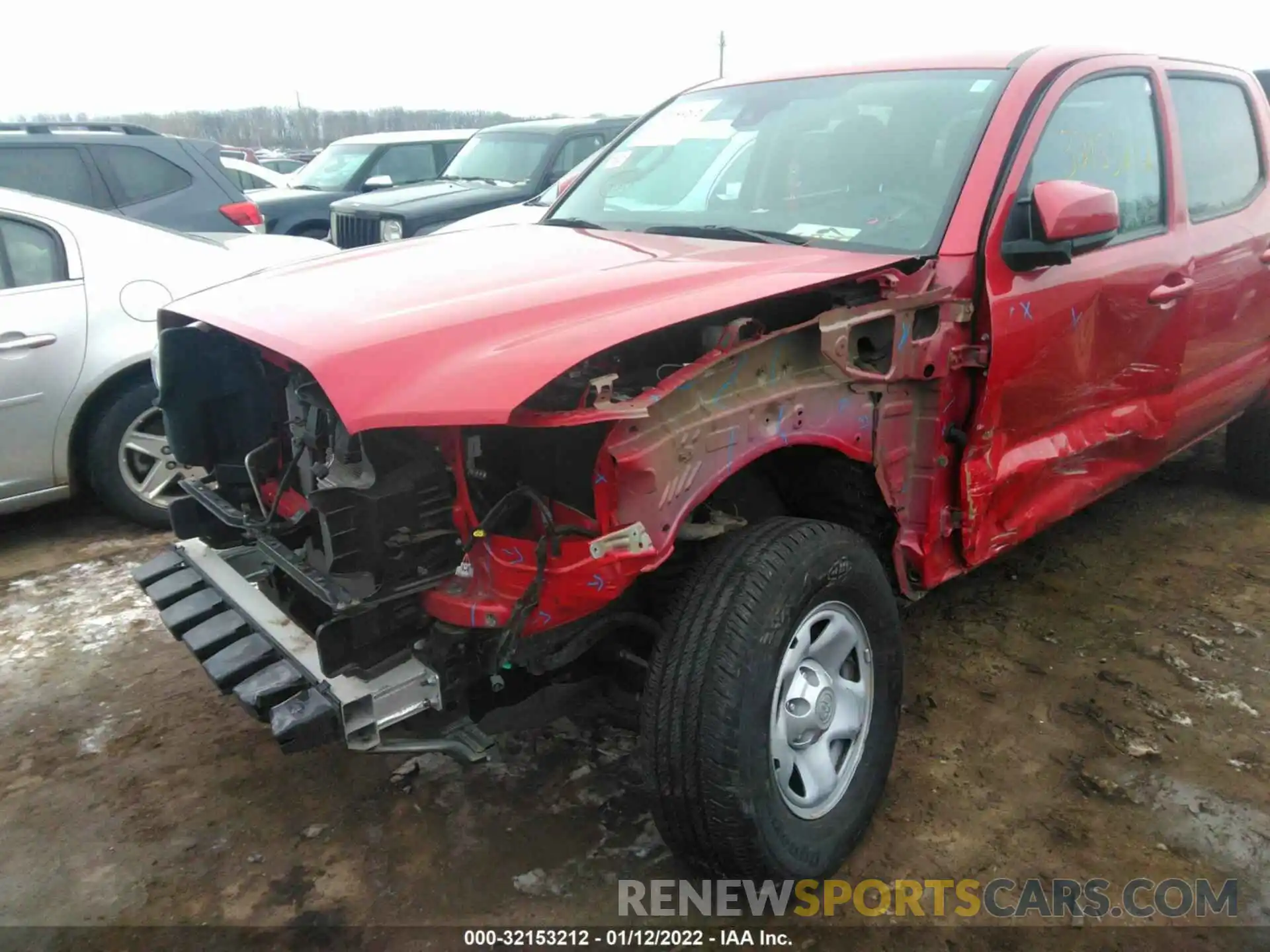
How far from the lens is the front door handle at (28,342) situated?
4062 millimetres

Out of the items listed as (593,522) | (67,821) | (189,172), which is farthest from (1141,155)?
(189,172)

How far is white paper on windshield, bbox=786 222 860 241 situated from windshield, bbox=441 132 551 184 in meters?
6.60

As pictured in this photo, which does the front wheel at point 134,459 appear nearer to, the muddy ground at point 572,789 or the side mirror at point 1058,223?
the muddy ground at point 572,789

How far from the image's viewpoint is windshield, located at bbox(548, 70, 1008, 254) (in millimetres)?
2773

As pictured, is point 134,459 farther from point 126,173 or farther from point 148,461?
point 126,173

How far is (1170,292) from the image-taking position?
319cm

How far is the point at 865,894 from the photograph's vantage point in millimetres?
2352

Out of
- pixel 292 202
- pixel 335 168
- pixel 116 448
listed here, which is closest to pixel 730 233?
pixel 116 448

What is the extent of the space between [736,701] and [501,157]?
27.3 ft

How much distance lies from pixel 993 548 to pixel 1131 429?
2.75ft

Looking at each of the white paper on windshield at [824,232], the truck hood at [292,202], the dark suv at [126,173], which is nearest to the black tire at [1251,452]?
the white paper on windshield at [824,232]

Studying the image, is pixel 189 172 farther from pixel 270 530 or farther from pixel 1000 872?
pixel 1000 872

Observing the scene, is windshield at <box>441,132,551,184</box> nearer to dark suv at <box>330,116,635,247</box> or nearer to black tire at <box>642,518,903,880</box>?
dark suv at <box>330,116,635,247</box>

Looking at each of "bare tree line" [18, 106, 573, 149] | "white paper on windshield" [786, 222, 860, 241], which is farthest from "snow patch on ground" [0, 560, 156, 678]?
"bare tree line" [18, 106, 573, 149]
